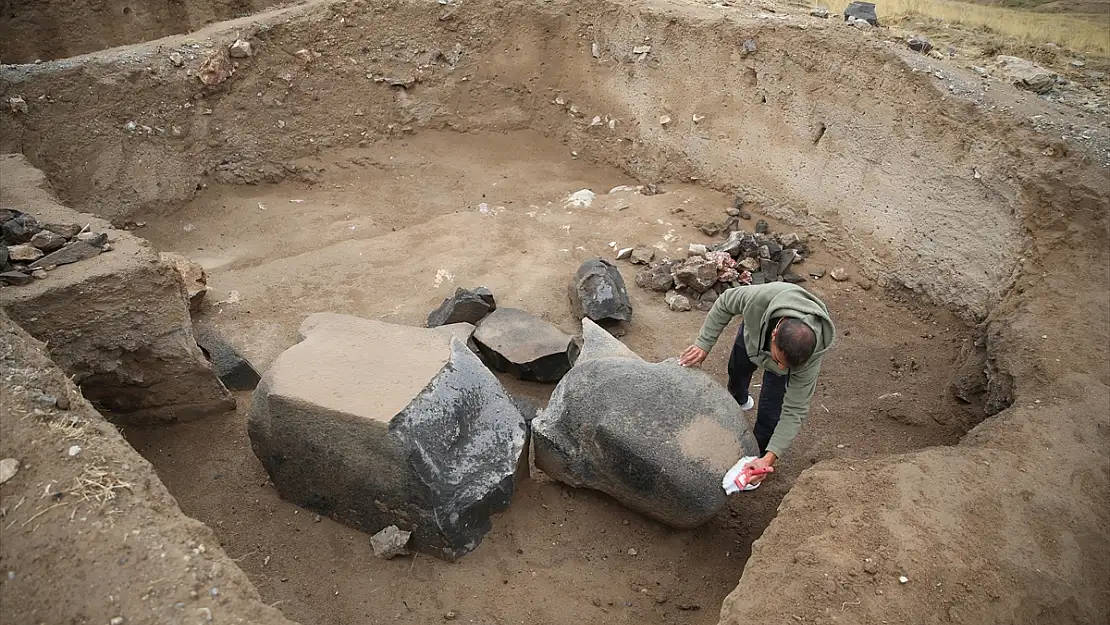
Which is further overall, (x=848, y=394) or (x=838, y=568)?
(x=848, y=394)

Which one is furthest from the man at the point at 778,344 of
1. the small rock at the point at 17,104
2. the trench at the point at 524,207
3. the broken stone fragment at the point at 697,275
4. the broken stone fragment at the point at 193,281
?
the small rock at the point at 17,104

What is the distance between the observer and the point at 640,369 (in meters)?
3.57

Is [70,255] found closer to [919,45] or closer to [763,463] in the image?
[763,463]

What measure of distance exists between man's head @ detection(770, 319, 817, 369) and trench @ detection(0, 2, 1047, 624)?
24.6 inches

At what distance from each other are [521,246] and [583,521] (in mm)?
3004

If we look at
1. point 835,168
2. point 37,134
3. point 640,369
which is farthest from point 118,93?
point 835,168

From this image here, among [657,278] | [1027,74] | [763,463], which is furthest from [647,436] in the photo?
[1027,74]

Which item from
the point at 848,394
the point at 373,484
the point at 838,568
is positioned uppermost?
the point at 838,568

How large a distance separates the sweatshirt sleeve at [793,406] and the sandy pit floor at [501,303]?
0.38 metres

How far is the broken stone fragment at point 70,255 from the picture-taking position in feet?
12.3

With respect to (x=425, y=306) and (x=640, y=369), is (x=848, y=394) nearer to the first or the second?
(x=640, y=369)

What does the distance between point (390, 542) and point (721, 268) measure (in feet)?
10.6

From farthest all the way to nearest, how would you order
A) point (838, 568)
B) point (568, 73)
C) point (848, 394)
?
point (568, 73) → point (848, 394) → point (838, 568)

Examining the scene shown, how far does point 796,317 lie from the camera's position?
313 cm
